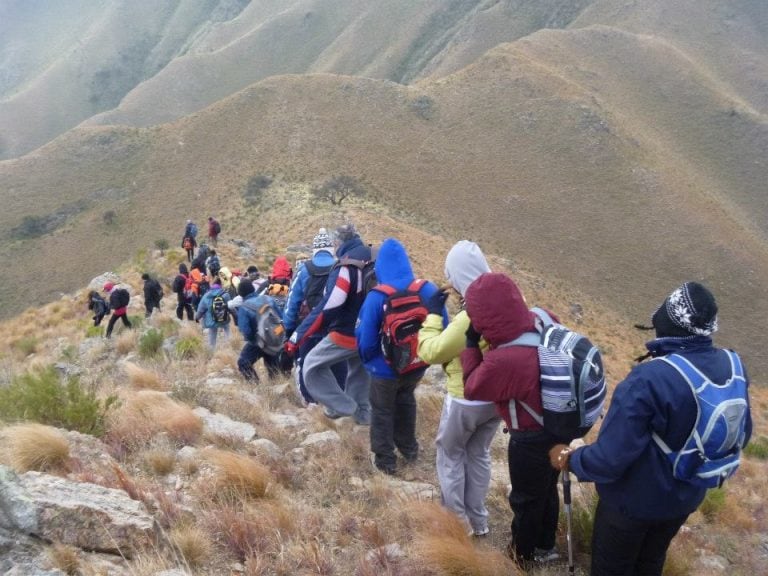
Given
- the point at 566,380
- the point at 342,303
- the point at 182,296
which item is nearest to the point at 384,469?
the point at 342,303

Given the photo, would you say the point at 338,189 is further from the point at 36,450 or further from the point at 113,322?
the point at 36,450

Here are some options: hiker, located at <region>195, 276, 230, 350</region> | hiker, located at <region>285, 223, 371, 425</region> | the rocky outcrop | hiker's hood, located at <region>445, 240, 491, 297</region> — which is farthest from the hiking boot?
hiker, located at <region>195, 276, 230, 350</region>

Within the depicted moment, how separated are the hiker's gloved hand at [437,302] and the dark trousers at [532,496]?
1035 mm

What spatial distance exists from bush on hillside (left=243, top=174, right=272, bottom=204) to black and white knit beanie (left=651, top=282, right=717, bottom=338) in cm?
4163

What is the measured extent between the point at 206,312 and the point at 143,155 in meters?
46.2

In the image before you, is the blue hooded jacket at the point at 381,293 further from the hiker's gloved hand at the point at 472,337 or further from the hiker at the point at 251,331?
the hiker at the point at 251,331

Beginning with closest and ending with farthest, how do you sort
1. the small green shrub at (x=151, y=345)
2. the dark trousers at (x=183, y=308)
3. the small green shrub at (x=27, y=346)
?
the small green shrub at (x=151, y=345) → the dark trousers at (x=183, y=308) → the small green shrub at (x=27, y=346)

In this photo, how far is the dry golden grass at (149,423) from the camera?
4477 millimetres

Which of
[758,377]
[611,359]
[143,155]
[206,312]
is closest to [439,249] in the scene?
[611,359]

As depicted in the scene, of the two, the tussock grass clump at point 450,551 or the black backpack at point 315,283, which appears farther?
the black backpack at point 315,283

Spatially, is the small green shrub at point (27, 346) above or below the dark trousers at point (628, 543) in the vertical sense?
below

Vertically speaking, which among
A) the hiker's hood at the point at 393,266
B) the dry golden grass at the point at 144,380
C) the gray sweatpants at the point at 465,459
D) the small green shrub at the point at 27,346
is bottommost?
the small green shrub at the point at 27,346

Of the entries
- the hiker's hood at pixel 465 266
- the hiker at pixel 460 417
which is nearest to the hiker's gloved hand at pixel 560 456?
the hiker at pixel 460 417

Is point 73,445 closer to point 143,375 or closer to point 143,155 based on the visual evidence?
point 143,375
